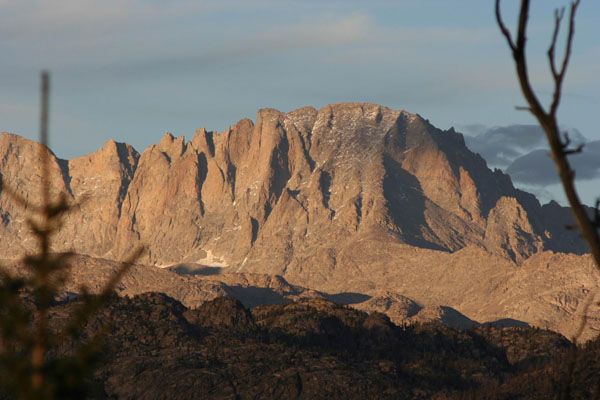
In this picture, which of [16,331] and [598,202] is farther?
[598,202]

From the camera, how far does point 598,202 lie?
18094 mm

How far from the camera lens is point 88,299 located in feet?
55.7

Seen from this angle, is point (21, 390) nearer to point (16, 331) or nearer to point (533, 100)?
point (16, 331)

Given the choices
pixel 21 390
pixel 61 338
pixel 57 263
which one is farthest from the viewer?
pixel 61 338

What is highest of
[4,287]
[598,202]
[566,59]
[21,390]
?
[566,59]

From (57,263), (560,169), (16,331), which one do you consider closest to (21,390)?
(16,331)

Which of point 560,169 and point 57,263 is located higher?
point 560,169

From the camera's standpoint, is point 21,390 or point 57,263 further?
point 57,263

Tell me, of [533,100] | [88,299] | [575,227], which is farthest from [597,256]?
[88,299]

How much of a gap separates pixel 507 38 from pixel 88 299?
5852 mm

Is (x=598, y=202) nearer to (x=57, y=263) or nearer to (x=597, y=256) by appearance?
(x=597, y=256)

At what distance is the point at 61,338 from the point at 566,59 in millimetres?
7068

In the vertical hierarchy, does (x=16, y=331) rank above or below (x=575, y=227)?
below

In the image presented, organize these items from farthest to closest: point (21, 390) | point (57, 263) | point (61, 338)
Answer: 1. point (61, 338)
2. point (57, 263)
3. point (21, 390)
